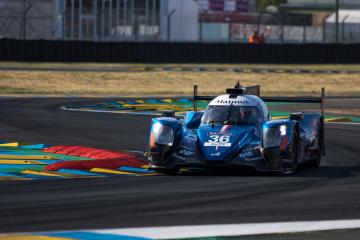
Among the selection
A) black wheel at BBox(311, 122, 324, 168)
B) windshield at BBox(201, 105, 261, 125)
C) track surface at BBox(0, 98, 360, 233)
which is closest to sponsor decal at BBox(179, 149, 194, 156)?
track surface at BBox(0, 98, 360, 233)

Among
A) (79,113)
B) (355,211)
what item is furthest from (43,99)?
(355,211)

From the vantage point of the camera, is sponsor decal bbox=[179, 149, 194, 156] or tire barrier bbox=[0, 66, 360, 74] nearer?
sponsor decal bbox=[179, 149, 194, 156]

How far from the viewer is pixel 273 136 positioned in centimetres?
1477

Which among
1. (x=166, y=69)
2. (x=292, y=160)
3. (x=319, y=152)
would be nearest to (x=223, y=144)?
(x=292, y=160)

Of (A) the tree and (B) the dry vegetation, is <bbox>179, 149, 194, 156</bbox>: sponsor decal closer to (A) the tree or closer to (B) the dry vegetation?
(B) the dry vegetation

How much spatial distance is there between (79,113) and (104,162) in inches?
482

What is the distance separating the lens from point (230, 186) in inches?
509

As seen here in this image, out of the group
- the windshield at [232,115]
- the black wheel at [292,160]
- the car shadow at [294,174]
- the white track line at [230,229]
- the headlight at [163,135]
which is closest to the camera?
the white track line at [230,229]

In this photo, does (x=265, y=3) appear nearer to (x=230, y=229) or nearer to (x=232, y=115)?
(x=232, y=115)

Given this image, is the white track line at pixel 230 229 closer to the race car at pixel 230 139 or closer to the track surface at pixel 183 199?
the track surface at pixel 183 199

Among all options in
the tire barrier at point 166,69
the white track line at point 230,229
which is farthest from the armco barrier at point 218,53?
the white track line at point 230,229

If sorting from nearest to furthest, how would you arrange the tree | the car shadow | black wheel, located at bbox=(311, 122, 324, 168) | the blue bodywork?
the blue bodywork
the car shadow
black wheel, located at bbox=(311, 122, 324, 168)
the tree

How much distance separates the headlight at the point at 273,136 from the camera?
14.7 metres

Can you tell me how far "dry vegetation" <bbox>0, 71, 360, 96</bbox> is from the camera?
130ft
